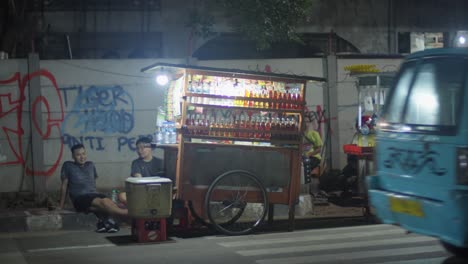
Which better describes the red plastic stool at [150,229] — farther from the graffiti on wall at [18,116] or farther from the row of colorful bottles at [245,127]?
the graffiti on wall at [18,116]

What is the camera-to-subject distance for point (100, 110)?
544 inches

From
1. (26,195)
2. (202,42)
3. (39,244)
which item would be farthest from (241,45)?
(39,244)

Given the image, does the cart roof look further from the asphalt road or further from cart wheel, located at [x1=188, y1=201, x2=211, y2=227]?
the asphalt road

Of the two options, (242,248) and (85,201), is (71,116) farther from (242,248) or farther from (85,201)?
(242,248)

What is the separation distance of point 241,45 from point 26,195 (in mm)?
7689

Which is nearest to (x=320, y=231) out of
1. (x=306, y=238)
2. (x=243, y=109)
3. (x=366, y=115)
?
(x=306, y=238)

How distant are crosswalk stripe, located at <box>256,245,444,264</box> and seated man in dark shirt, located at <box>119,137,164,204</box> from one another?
337 cm

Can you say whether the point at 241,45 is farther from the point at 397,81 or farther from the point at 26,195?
the point at 397,81

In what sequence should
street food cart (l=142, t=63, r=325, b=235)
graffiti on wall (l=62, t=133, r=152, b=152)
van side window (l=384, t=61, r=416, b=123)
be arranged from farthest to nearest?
1. graffiti on wall (l=62, t=133, r=152, b=152)
2. street food cart (l=142, t=63, r=325, b=235)
3. van side window (l=384, t=61, r=416, b=123)

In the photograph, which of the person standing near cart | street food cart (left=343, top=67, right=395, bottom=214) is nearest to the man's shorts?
street food cart (left=343, top=67, right=395, bottom=214)

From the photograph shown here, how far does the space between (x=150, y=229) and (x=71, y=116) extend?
4469 millimetres

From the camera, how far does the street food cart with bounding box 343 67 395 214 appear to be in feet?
39.4

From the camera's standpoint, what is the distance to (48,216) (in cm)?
1150

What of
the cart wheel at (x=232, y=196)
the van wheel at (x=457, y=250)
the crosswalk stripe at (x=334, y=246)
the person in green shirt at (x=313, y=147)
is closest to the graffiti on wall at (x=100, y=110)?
the person in green shirt at (x=313, y=147)
